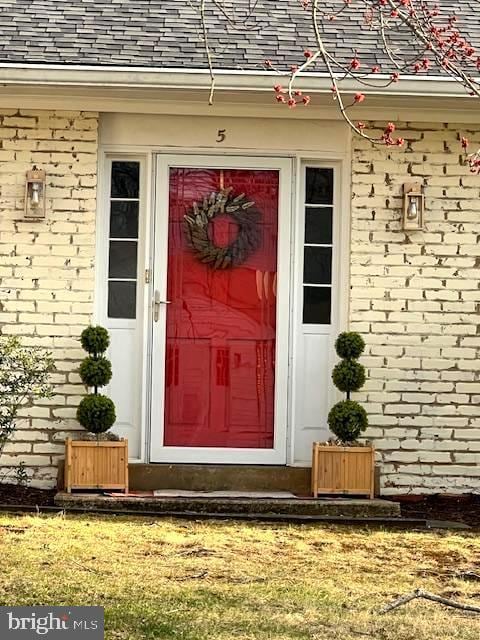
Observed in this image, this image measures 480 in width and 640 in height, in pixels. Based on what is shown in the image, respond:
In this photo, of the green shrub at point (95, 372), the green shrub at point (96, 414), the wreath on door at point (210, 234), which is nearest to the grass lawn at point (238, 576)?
the green shrub at point (96, 414)

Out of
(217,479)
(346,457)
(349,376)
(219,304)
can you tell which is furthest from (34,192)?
(346,457)

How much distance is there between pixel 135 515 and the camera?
764cm

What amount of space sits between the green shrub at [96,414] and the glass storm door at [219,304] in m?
0.62

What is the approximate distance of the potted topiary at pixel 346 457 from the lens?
812cm

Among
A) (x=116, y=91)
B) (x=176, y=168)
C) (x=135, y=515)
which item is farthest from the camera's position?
(x=176, y=168)

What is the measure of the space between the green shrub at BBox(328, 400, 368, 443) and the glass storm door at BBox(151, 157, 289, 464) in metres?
0.58

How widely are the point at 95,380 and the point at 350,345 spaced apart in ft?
6.08

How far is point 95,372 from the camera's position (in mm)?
8164

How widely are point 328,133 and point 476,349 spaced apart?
199 cm

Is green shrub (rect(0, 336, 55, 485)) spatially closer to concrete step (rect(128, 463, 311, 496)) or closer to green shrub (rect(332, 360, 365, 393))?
concrete step (rect(128, 463, 311, 496))

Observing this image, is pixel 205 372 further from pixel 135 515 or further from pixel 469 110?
pixel 469 110

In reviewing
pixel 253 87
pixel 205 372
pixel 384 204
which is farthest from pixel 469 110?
pixel 205 372

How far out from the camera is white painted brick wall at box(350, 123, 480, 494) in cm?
862

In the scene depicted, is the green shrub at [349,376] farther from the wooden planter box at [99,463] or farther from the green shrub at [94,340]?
the green shrub at [94,340]
